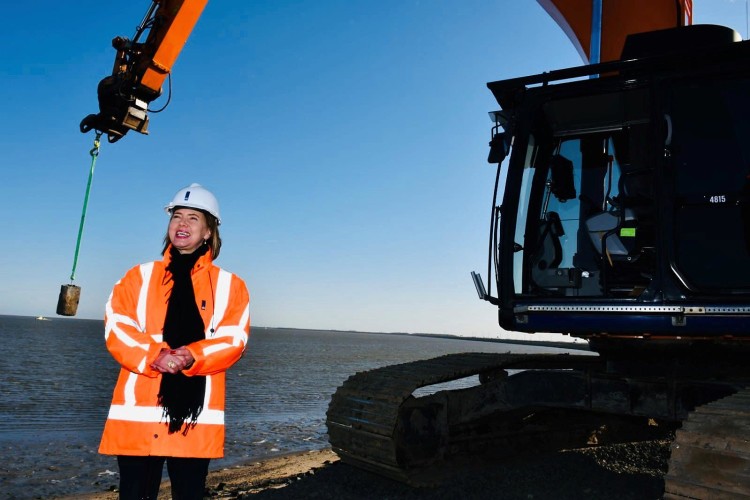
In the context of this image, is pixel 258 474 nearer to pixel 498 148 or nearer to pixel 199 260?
pixel 498 148

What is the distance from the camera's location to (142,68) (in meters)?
6.52

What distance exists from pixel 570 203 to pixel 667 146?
0.96m

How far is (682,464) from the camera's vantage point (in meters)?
2.96

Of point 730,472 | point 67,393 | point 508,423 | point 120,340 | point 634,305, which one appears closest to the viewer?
point 120,340

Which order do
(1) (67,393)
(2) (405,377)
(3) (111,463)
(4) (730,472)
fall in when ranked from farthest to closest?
(1) (67,393), (3) (111,463), (2) (405,377), (4) (730,472)

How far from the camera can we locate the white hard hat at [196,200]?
2.86 meters

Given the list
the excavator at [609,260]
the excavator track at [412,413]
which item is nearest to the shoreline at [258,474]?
the excavator track at [412,413]

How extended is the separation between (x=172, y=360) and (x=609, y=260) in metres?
3.32

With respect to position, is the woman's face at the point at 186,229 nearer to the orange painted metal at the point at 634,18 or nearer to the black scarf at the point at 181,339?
the black scarf at the point at 181,339

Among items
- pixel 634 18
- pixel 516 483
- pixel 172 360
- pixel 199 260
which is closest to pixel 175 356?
pixel 172 360

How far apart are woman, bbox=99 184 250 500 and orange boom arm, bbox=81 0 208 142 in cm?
399

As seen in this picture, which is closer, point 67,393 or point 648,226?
point 648,226

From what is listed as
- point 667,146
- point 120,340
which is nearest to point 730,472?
point 667,146

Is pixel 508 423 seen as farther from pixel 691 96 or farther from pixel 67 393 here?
pixel 67 393
